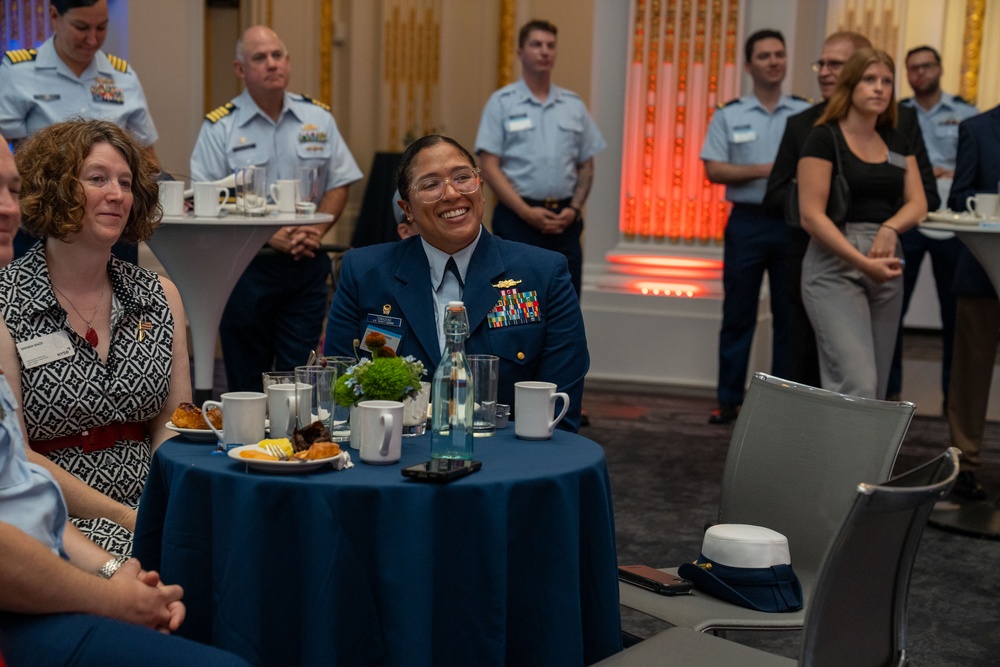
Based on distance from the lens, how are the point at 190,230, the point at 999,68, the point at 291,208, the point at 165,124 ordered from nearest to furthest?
the point at 190,230, the point at 291,208, the point at 165,124, the point at 999,68

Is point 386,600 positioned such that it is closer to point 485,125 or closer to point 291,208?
point 291,208

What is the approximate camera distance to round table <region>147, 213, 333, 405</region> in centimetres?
407

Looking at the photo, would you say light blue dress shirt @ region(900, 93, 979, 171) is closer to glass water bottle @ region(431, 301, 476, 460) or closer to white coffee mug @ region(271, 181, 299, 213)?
white coffee mug @ region(271, 181, 299, 213)

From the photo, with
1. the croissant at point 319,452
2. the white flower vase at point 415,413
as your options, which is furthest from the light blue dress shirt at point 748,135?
the croissant at point 319,452

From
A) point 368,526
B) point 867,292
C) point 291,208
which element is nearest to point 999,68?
point 867,292

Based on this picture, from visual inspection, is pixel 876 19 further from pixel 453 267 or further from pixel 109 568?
pixel 109 568

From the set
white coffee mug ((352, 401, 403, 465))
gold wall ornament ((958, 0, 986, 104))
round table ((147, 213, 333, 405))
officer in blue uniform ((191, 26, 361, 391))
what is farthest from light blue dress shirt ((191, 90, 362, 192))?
gold wall ornament ((958, 0, 986, 104))

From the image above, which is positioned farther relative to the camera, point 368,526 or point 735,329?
point 735,329

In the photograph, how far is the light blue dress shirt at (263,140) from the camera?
16.3ft

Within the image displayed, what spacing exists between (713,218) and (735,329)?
3.33 ft

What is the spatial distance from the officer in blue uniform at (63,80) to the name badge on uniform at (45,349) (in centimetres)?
195

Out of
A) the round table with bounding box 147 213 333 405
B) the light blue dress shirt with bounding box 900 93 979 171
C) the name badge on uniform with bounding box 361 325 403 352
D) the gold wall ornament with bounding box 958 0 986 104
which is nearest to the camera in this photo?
the name badge on uniform with bounding box 361 325 403 352

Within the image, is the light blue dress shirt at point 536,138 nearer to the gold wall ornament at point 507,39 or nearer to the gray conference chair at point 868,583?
the gold wall ornament at point 507,39

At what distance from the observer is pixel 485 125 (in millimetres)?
6137
